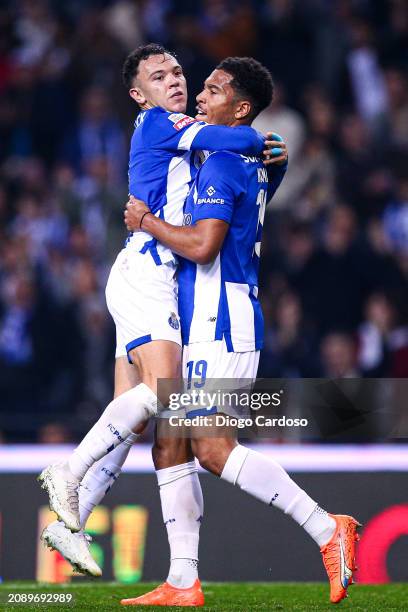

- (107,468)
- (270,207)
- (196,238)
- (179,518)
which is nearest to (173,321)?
(196,238)

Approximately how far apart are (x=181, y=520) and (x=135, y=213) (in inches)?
56.8

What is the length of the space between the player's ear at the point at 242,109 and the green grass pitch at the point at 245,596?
2.30 m

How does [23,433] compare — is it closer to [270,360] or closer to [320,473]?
[270,360]

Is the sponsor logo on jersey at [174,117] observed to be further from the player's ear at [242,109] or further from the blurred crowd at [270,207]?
the blurred crowd at [270,207]

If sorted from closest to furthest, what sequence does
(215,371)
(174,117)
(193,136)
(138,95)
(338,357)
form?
(215,371)
(193,136)
(174,117)
(138,95)
(338,357)

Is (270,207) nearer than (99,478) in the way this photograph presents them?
No

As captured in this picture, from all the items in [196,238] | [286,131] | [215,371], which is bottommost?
[215,371]

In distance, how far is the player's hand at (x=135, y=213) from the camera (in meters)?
5.77

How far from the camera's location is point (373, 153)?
1138 centimetres

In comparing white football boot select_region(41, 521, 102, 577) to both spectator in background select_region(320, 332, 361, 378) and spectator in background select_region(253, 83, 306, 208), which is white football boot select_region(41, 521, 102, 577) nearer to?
spectator in background select_region(320, 332, 361, 378)

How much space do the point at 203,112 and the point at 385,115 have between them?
6077mm

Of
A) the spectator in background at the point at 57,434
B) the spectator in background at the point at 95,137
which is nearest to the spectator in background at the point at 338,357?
the spectator in background at the point at 57,434

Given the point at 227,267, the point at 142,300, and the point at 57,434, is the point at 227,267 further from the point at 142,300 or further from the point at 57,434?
the point at 57,434

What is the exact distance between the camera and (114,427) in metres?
5.44
